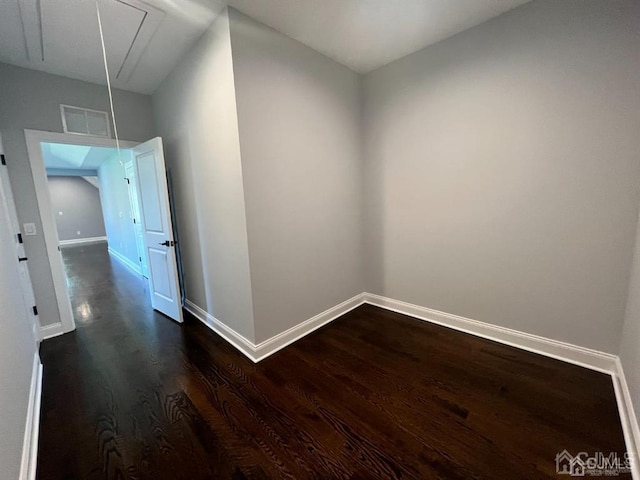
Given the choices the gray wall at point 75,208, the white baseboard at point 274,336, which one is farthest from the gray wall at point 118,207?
the white baseboard at point 274,336

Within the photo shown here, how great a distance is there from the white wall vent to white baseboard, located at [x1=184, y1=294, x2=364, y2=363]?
225 cm

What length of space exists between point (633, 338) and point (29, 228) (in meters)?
5.05

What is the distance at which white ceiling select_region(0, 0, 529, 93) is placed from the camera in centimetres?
184

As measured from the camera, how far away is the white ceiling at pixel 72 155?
532 cm

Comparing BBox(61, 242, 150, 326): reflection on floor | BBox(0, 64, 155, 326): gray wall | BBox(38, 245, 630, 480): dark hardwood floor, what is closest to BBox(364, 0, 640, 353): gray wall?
BBox(38, 245, 630, 480): dark hardwood floor

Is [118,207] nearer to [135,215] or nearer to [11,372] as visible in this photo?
[135,215]

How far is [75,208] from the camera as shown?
973cm

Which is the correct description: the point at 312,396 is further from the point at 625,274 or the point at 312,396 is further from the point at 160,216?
the point at 160,216

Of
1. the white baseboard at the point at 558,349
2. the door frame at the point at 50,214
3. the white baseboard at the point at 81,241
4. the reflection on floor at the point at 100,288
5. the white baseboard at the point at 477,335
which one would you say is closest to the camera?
the white baseboard at the point at 558,349

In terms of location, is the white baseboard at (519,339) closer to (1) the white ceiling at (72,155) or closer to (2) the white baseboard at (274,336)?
(2) the white baseboard at (274,336)

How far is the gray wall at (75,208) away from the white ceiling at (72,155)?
8.60 ft

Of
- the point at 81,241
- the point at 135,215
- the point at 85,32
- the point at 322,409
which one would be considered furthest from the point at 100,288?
the point at 81,241

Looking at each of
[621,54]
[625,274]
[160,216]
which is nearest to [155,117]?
[160,216]

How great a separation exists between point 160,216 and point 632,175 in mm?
4096
